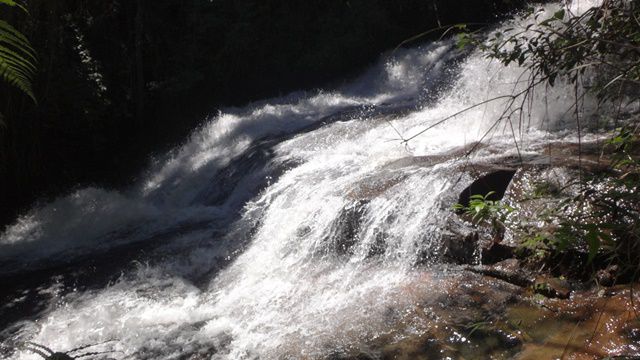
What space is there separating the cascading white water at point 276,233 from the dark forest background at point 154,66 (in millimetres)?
1031

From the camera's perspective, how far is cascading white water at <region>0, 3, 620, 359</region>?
15.2 ft

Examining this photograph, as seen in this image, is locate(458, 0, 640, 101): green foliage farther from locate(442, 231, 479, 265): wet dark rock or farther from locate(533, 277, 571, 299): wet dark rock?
locate(442, 231, 479, 265): wet dark rock

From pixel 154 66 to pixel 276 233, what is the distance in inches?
351

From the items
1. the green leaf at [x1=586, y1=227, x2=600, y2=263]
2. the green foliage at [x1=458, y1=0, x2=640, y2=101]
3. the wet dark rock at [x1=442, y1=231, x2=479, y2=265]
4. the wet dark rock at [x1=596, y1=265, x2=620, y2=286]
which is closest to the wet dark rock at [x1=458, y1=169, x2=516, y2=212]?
the wet dark rock at [x1=442, y1=231, x2=479, y2=265]

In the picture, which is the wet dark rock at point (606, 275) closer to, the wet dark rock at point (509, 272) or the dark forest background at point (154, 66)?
the wet dark rock at point (509, 272)

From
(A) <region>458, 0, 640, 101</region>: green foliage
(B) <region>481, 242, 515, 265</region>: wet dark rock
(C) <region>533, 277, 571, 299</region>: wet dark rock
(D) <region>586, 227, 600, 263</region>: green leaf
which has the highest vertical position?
(A) <region>458, 0, 640, 101</region>: green foliage

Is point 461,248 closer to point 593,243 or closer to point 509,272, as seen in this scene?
point 509,272

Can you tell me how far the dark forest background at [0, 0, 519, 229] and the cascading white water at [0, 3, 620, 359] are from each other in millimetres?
1031

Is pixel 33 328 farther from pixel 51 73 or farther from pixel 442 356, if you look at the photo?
pixel 51 73

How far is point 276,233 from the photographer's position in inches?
258

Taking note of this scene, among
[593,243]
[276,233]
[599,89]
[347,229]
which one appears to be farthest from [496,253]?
[593,243]

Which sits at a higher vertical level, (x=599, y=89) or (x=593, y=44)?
(x=593, y=44)

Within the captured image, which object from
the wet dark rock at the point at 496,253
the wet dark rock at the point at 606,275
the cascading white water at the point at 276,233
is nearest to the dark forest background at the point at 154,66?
the cascading white water at the point at 276,233

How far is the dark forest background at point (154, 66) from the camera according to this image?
9.47 meters
